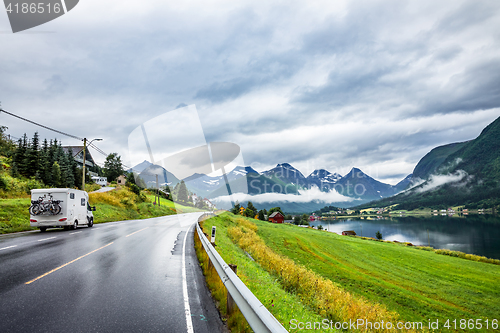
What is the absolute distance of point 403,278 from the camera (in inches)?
965

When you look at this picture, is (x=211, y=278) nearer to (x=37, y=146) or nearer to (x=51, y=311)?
(x=51, y=311)

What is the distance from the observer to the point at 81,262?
9.31m

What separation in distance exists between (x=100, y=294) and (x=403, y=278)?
26.9 meters

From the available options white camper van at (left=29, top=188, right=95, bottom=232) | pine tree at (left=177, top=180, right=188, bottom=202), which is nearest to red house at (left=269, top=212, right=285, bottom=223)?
pine tree at (left=177, top=180, right=188, bottom=202)

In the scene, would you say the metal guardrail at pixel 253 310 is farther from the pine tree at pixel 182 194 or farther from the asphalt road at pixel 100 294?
the pine tree at pixel 182 194

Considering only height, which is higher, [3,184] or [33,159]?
[33,159]

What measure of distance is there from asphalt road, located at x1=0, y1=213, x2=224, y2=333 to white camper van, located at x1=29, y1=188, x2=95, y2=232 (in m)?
8.57

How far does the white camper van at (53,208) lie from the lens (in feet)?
59.3

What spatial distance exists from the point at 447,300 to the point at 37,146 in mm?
66876

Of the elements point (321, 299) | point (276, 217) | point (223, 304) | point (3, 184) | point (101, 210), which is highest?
point (3, 184)

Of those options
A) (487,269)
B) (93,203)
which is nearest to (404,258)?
(487,269)

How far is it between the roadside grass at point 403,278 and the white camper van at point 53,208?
18.8 meters

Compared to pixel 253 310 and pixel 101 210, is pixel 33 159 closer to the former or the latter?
pixel 101 210

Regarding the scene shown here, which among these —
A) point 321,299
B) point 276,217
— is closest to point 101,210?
point 321,299
